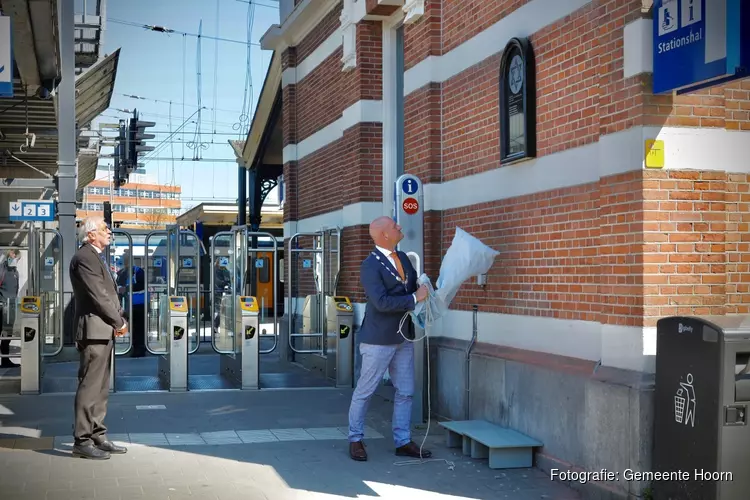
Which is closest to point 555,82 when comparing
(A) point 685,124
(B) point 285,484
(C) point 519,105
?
(C) point 519,105

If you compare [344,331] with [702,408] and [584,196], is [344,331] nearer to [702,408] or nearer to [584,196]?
[584,196]

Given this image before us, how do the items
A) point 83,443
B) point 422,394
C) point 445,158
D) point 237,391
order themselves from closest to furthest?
point 83,443
point 422,394
point 445,158
point 237,391

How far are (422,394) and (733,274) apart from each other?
386 centimetres

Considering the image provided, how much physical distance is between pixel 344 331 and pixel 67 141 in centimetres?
874

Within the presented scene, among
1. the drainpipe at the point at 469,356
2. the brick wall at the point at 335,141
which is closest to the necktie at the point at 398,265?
the drainpipe at the point at 469,356

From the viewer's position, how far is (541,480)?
784 centimetres

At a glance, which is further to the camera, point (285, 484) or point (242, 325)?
point (242, 325)

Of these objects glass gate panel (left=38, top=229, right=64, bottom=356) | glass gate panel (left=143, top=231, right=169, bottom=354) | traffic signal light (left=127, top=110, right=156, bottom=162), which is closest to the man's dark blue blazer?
glass gate panel (left=38, top=229, right=64, bottom=356)

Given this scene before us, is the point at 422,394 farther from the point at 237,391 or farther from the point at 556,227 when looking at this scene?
the point at 237,391

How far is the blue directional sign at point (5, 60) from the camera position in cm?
971

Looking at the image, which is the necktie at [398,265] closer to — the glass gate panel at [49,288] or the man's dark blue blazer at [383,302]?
the man's dark blue blazer at [383,302]

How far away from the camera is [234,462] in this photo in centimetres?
834

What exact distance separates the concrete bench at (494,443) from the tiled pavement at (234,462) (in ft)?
0.38

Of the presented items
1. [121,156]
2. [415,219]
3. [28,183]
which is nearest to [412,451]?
[415,219]
